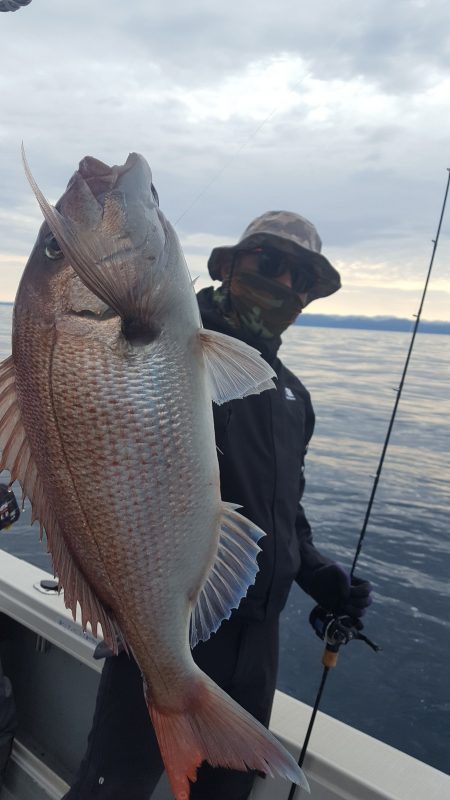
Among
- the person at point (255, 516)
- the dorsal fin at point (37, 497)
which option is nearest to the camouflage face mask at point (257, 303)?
the person at point (255, 516)

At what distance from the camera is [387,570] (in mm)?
6562

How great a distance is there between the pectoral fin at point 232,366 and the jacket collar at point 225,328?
876 mm

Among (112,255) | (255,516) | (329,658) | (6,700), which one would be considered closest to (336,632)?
(329,658)

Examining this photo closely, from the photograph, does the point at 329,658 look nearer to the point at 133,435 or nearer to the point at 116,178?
the point at 133,435

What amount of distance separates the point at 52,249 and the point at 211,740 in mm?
1165

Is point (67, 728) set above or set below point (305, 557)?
below

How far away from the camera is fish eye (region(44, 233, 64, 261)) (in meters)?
1.30

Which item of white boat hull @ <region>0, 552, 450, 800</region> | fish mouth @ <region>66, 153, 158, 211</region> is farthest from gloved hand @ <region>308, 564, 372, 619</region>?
fish mouth @ <region>66, 153, 158, 211</region>

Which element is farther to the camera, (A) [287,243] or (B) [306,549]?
(B) [306,549]

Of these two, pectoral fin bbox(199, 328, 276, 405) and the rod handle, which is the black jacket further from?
pectoral fin bbox(199, 328, 276, 405)

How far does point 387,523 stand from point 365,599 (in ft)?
18.8

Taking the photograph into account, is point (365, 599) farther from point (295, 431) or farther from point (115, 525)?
point (115, 525)

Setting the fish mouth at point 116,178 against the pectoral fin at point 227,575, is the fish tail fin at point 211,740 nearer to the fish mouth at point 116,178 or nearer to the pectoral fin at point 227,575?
the pectoral fin at point 227,575

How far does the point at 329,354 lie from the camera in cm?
3331
